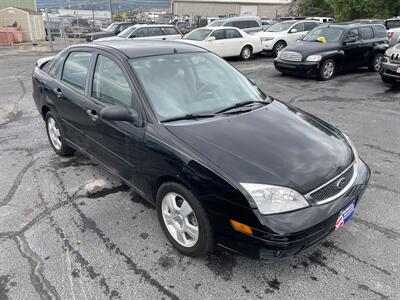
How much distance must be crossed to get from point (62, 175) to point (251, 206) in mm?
2847

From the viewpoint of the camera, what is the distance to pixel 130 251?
295 centimetres

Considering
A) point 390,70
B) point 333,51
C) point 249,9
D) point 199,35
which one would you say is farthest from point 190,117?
point 249,9

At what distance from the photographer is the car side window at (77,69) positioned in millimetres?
3829

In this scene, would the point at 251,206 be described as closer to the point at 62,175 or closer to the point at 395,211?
the point at 395,211

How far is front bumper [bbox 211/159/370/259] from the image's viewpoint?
2.30 m

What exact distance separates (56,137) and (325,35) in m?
8.99

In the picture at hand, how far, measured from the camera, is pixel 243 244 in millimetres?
2430

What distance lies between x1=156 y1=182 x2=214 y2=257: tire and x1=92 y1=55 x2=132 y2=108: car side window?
917mm

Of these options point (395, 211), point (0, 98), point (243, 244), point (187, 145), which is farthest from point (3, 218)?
point (0, 98)

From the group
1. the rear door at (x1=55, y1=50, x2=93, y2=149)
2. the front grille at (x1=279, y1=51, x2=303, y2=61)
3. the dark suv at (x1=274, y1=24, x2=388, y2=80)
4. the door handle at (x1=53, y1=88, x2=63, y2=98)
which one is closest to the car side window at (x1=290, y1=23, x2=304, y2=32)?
the dark suv at (x1=274, y1=24, x2=388, y2=80)

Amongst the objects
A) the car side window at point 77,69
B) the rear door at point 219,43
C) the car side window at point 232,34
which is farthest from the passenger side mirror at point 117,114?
the car side window at point 232,34

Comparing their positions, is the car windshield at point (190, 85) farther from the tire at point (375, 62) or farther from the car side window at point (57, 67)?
the tire at point (375, 62)

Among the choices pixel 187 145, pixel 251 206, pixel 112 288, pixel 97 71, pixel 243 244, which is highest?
pixel 97 71

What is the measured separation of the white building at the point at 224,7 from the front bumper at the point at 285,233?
212 feet
